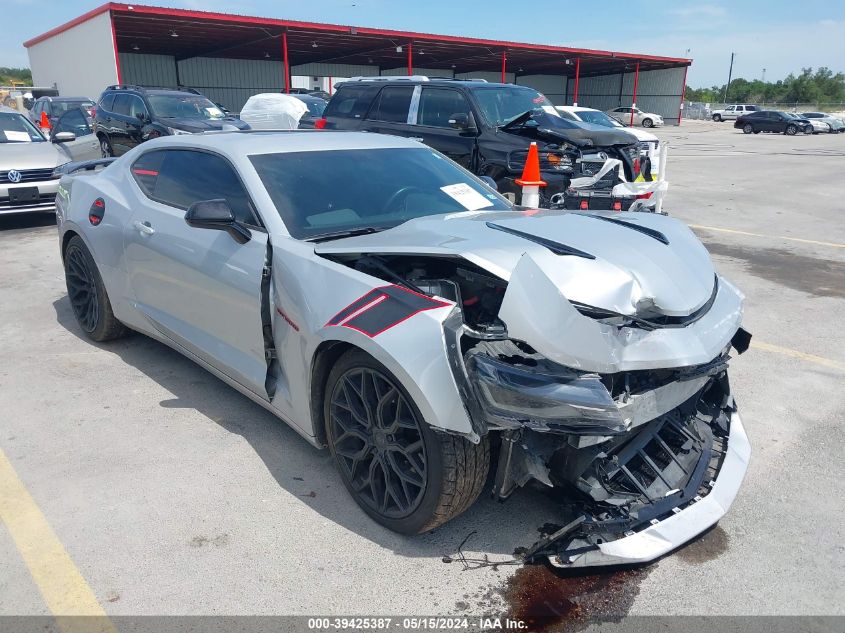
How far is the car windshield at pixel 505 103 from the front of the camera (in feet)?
28.9

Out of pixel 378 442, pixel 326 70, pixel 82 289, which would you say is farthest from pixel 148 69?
pixel 378 442

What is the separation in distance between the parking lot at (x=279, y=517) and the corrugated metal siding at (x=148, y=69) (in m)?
35.9

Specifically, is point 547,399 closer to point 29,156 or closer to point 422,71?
point 29,156

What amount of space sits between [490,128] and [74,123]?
1194 centimetres

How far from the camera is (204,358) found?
385cm

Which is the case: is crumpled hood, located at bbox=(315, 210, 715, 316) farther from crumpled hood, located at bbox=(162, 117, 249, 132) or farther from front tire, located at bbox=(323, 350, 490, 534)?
crumpled hood, located at bbox=(162, 117, 249, 132)

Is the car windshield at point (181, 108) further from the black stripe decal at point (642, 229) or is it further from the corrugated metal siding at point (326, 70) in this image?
the corrugated metal siding at point (326, 70)

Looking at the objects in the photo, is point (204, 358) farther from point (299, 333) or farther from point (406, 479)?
point (406, 479)

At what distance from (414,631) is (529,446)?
766 mm

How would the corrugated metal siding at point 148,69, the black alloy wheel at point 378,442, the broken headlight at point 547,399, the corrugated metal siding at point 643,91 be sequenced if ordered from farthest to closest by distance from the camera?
the corrugated metal siding at point 643,91 < the corrugated metal siding at point 148,69 < the black alloy wheel at point 378,442 < the broken headlight at point 547,399

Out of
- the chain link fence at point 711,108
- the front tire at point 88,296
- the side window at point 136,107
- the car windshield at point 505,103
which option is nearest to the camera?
the front tire at point 88,296

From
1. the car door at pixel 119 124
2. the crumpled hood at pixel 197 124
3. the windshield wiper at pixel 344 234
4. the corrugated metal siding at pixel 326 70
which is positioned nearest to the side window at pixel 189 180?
the windshield wiper at pixel 344 234

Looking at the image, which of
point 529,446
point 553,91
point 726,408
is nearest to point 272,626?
point 529,446

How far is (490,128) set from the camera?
334 inches
